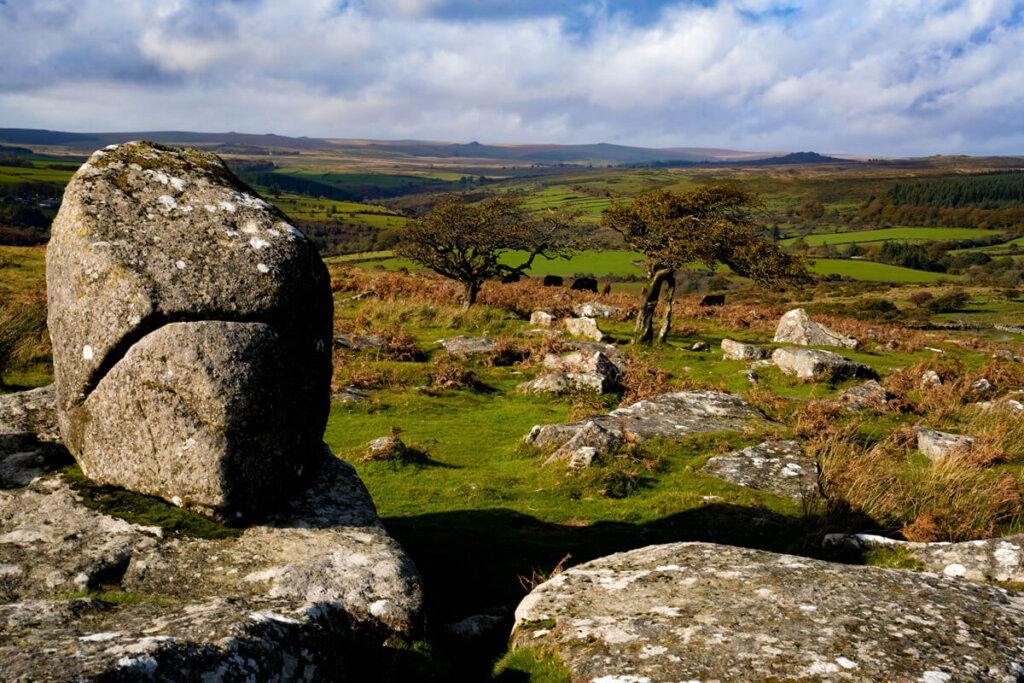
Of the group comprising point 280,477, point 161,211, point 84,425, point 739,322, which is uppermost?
point 161,211

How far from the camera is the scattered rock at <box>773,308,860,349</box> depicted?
2888 cm

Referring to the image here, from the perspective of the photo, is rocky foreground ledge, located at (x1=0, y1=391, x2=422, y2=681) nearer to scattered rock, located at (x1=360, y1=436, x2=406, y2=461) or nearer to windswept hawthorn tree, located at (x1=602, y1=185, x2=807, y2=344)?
scattered rock, located at (x1=360, y1=436, x2=406, y2=461)

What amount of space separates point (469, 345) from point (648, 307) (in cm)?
891

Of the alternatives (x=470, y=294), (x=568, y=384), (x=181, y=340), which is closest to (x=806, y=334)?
(x=568, y=384)

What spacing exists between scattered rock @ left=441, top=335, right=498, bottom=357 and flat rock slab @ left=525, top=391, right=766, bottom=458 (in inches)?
346

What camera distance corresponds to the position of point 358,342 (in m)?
22.6

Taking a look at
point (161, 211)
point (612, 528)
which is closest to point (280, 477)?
point (161, 211)

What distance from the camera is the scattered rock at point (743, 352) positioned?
24453mm

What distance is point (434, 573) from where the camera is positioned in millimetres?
7645

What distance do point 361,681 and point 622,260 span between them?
95.4 meters

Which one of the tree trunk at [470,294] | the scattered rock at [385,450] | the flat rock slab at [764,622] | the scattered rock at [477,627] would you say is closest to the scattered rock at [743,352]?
the tree trunk at [470,294]

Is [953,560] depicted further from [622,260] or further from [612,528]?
[622,260]

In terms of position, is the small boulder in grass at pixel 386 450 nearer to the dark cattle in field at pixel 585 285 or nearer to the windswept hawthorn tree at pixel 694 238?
the windswept hawthorn tree at pixel 694 238

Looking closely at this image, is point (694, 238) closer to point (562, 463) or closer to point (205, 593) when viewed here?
point (562, 463)
